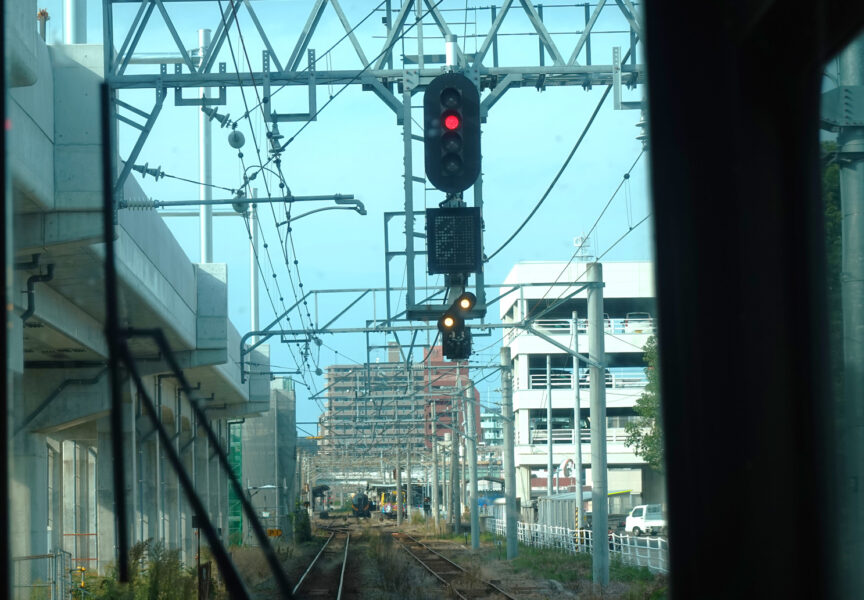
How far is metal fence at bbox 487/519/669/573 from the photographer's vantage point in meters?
26.0

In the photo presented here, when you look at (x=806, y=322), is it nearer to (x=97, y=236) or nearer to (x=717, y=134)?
(x=717, y=134)

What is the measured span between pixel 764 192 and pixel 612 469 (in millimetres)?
59615

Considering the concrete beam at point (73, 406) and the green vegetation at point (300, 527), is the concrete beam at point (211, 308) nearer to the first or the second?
the concrete beam at point (73, 406)

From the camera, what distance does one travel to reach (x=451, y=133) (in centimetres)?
1122

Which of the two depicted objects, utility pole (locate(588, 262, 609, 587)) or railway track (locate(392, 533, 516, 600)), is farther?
railway track (locate(392, 533, 516, 600))

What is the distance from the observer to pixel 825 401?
2.90 metres

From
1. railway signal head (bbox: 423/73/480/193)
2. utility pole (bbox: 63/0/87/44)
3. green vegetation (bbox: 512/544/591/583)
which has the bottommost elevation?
green vegetation (bbox: 512/544/591/583)

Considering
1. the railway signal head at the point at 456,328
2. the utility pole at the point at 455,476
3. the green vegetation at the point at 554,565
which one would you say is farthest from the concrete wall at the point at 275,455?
the railway signal head at the point at 456,328

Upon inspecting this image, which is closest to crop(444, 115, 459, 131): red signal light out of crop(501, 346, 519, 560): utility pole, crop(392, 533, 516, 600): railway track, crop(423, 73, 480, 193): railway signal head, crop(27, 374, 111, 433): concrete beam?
crop(423, 73, 480, 193): railway signal head

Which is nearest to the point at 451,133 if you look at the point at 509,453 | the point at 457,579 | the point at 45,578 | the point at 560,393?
the point at 45,578

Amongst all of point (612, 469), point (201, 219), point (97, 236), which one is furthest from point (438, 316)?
point (612, 469)

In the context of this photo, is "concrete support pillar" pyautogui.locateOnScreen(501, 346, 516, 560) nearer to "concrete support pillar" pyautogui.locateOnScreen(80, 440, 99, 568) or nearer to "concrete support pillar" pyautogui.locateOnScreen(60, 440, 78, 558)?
"concrete support pillar" pyautogui.locateOnScreen(60, 440, 78, 558)

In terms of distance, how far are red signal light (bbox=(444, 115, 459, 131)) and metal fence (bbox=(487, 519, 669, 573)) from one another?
40.2 feet

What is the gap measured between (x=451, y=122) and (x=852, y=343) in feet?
23.1
